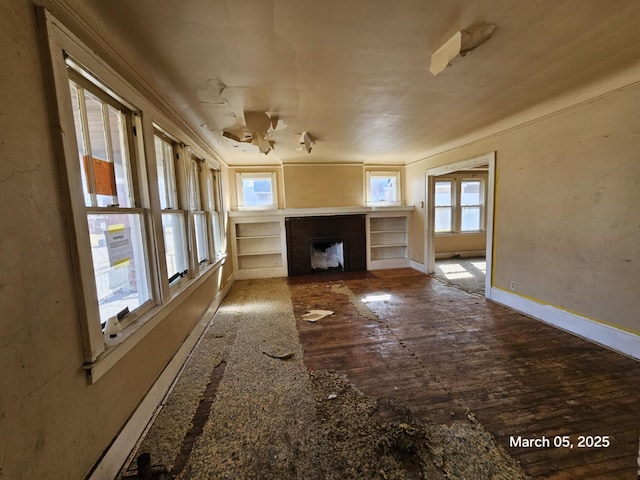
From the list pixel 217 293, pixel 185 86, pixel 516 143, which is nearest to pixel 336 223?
pixel 217 293

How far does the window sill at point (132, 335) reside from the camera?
1.21m

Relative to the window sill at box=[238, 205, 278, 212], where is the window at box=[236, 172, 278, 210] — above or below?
above

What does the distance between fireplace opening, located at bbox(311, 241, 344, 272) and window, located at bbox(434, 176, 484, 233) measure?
113 inches

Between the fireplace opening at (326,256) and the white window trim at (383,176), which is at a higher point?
the white window trim at (383,176)

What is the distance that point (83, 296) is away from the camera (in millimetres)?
1169

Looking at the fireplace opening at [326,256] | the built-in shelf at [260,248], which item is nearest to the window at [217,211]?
the built-in shelf at [260,248]

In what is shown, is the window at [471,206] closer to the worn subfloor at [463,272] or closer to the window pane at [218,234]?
the worn subfloor at [463,272]

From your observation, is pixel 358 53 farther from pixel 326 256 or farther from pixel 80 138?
pixel 326 256

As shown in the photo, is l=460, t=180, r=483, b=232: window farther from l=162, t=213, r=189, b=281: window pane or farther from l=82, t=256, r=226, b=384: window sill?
l=82, t=256, r=226, b=384: window sill

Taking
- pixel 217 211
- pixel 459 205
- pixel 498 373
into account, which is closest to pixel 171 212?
pixel 217 211

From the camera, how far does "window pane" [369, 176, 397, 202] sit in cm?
609

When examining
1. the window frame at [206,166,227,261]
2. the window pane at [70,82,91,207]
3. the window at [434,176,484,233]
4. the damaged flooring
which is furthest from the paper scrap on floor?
the window at [434,176,484,233]

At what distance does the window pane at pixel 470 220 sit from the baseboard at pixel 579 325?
12.4 ft

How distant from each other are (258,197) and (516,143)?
4.50 m
